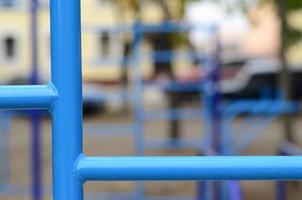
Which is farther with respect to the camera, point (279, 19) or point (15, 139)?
point (15, 139)

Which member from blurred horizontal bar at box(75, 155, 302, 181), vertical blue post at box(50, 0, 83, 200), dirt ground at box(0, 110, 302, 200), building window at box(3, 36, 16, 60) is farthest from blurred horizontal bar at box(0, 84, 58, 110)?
building window at box(3, 36, 16, 60)

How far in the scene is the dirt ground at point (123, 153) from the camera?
5.79 metres

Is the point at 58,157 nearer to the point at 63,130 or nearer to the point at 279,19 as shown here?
the point at 63,130

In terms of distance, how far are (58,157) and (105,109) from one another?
15572 millimetres

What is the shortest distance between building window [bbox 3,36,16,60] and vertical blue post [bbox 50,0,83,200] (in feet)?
69.2

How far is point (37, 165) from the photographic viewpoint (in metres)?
4.90

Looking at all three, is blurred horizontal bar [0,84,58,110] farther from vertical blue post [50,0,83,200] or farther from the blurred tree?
the blurred tree

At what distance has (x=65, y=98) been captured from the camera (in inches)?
47.6

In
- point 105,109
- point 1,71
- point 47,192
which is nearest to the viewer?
point 47,192

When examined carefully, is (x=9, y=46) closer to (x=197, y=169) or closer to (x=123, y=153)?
(x=123, y=153)

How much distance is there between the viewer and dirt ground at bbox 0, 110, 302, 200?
5.79 m

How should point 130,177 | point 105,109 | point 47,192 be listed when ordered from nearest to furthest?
1. point 130,177
2. point 47,192
3. point 105,109

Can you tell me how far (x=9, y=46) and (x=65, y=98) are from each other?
70.7 ft

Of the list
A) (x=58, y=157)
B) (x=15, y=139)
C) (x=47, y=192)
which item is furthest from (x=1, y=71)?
(x=58, y=157)
